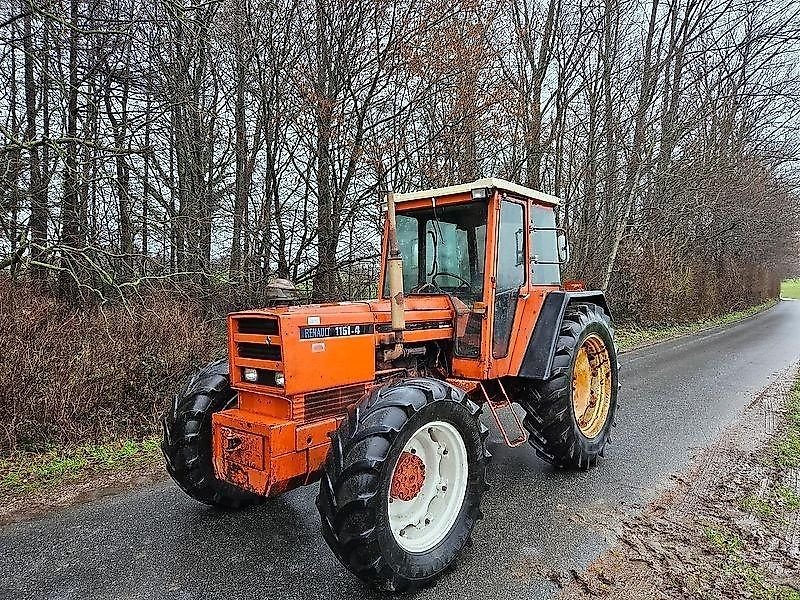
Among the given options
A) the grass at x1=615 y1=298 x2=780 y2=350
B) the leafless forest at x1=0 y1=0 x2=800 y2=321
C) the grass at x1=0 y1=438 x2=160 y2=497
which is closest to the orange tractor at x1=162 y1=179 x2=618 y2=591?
the grass at x1=0 y1=438 x2=160 y2=497

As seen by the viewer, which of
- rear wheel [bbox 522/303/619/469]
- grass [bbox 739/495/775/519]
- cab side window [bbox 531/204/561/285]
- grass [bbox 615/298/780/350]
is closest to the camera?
grass [bbox 739/495/775/519]

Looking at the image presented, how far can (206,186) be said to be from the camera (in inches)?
333

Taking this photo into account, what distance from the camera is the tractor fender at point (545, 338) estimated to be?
427 centimetres

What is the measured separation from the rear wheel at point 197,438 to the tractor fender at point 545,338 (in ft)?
7.15

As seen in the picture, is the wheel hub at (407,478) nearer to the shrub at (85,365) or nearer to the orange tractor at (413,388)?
the orange tractor at (413,388)

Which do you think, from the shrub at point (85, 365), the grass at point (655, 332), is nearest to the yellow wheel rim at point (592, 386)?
the shrub at point (85, 365)

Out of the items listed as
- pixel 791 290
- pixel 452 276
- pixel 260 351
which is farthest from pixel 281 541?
pixel 791 290

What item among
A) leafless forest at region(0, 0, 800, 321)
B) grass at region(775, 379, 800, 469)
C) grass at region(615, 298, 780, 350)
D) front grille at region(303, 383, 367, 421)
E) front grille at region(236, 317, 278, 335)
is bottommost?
grass at region(775, 379, 800, 469)

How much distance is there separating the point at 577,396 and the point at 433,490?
215 centimetres

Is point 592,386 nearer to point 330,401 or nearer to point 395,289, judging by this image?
point 395,289

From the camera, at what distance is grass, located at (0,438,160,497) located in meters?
4.20

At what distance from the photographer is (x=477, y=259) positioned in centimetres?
416

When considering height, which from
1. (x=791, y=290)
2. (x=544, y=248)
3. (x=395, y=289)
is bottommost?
(x=791, y=290)

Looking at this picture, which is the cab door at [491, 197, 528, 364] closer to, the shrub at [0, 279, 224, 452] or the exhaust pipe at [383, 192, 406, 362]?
the exhaust pipe at [383, 192, 406, 362]
